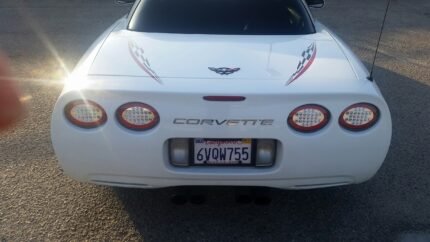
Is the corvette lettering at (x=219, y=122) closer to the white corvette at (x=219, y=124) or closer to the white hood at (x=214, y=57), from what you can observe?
the white corvette at (x=219, y=124)

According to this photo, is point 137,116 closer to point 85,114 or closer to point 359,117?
point 85,114

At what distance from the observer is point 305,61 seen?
8.75 ft

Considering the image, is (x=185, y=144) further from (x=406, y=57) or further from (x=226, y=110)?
(x=406, y=57)

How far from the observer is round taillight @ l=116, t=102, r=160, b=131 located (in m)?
2.28

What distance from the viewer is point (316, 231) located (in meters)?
2.64

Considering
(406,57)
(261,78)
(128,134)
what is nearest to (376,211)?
(261,78)

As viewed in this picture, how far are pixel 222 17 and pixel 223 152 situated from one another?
139cm

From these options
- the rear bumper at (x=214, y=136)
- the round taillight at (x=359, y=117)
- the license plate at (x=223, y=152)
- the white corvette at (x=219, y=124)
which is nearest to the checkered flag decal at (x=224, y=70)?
the white corvette at (x=219, y=124)

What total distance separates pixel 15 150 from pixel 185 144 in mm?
1897

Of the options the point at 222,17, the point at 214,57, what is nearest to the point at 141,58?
the point at 214,57

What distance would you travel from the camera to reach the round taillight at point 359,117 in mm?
2330

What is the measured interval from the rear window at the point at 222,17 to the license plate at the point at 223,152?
1.18m

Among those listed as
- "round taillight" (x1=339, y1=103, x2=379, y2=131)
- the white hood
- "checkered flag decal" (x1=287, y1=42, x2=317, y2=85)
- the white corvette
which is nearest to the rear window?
the white hood

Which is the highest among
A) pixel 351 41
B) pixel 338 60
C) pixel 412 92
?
pixel 338 60
